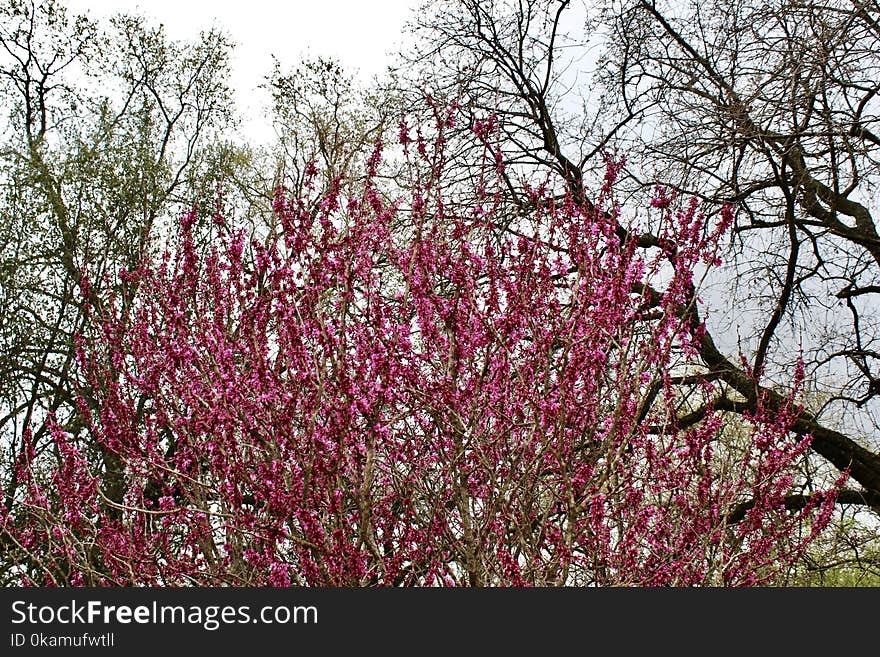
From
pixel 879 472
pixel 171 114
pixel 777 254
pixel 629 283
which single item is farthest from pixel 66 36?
pixel 879 472

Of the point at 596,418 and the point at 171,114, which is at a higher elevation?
the point at 171,114

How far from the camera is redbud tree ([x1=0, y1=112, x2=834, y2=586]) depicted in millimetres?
3314

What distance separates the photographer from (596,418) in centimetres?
351

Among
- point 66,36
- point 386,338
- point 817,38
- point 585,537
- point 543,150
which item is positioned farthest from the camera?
point 66,36

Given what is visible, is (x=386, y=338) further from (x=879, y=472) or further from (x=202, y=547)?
(x=879, y=472)

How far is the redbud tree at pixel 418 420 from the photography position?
331cm

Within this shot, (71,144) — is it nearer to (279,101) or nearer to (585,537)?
(279,101)

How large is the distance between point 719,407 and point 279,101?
6.29m

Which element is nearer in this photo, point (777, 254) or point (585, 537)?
point (585, 537)

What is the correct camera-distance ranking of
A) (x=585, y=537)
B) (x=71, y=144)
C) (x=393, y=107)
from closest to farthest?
(x=585, y=537) < (x=393, y=107) < (x=71, y=144)

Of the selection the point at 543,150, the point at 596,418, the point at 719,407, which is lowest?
the point at 596,418

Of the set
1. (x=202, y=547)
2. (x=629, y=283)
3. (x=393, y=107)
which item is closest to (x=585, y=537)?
(x=629, y=283)

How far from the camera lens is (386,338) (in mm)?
3305

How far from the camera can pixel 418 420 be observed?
3721mm
